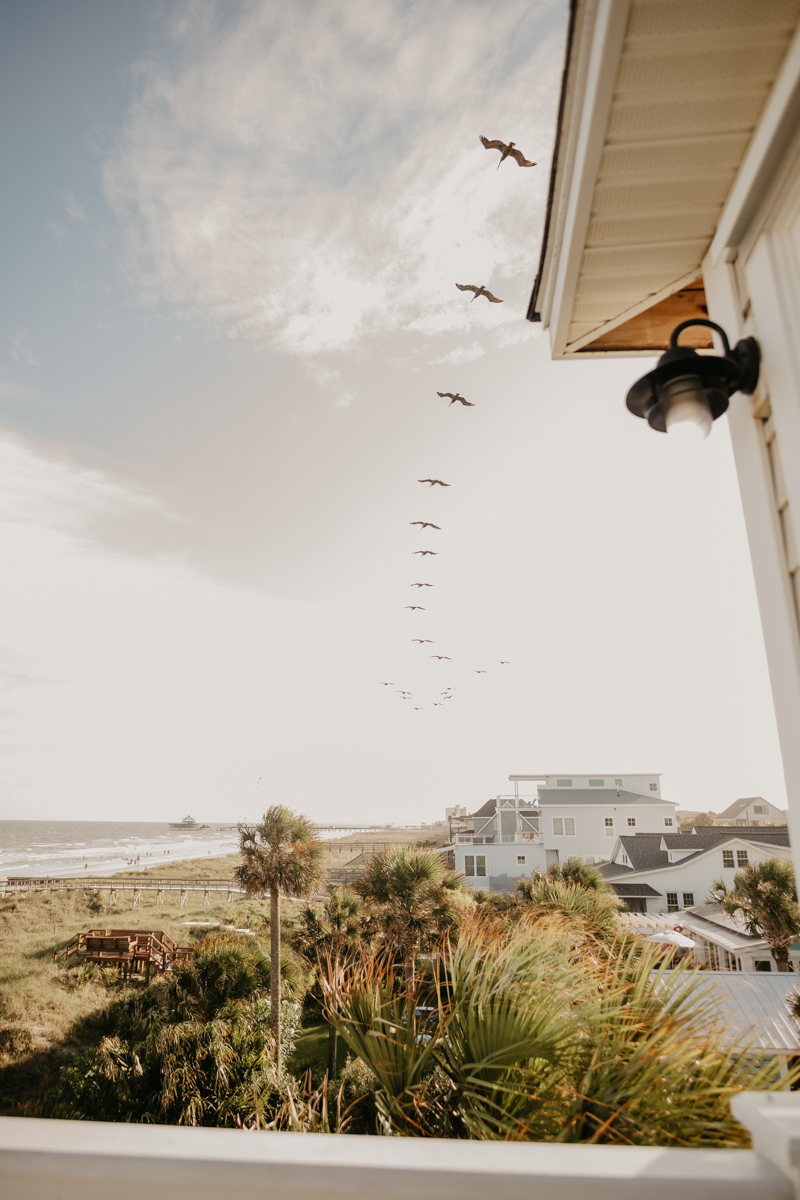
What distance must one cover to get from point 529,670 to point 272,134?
5888 cm

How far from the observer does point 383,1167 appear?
681 millimetres

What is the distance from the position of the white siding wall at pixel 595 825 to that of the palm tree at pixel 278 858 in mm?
20845

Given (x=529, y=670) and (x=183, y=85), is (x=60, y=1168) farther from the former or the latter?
(x=529, y=670)

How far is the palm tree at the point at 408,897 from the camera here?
13.8m

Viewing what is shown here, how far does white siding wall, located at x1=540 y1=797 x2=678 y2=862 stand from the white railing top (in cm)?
3425

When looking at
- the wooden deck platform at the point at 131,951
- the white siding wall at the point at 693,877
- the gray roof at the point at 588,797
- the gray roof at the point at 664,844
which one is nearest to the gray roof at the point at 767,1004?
the white siding wall at the point at 693,877

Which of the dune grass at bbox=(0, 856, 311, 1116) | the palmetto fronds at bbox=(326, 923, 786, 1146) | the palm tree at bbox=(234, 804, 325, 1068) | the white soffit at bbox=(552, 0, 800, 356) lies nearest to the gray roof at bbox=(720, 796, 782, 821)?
the dune grass at bbox=(0, 856, 311, 1116)

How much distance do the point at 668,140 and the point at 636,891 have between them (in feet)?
98.4

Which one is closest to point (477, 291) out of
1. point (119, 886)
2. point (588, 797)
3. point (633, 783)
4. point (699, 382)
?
point (699, 382)

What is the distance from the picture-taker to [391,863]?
1429cm

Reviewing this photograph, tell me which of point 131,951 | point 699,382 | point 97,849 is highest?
Answer: point 699,382

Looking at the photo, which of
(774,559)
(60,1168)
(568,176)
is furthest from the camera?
(568,176)

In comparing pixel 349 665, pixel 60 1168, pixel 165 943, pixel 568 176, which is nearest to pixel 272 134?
pixel 568 176

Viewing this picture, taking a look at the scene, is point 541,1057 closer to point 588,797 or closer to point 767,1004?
point 767,1004
